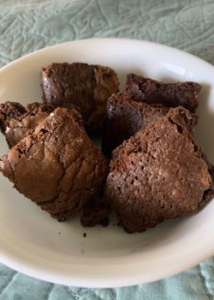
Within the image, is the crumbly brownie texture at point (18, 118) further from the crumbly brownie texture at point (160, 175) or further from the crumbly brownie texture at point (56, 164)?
the crumbly brownie texture at point (160, 175)

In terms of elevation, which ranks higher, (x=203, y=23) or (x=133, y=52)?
(x=133, y=52)

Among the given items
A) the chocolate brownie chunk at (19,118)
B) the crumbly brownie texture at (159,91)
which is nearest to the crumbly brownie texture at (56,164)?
the chocolate brownie chunk at (19,118)

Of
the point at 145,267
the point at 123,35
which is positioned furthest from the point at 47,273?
the point at 123,35

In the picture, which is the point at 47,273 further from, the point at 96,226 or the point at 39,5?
→ the point at 39,5

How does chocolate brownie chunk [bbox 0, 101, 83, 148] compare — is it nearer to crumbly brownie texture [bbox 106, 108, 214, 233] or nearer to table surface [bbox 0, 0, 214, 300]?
crumbly brownie texture [bbox 106, 108, 214, 233]

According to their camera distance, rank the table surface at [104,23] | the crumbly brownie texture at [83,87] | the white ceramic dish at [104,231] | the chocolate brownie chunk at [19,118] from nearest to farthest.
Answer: the white ceramic dish at [104,231], the chocolate brownie chunk at [19,118], the crumbly brownie texture at [83,87], the table surface at [104,23]

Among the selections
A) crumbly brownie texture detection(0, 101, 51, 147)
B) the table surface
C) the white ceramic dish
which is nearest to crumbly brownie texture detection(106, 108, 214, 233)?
the white ceramic dish

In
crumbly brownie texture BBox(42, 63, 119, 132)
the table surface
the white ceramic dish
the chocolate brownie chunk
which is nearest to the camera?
the white ceramic dish
